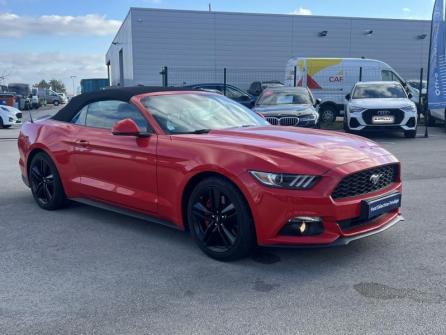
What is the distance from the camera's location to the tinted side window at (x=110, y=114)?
15.8 feet

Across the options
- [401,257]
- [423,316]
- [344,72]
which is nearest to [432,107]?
[344,72]

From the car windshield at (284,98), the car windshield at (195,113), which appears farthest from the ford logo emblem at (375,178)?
the car windshield at (284,98)

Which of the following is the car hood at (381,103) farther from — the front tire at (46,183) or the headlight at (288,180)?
the headlight at (288,180)

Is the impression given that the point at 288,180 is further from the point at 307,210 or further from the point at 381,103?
the point at 381,103

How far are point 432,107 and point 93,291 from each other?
14.6 meters

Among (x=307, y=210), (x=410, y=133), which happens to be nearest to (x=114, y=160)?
(x=307, y=210)

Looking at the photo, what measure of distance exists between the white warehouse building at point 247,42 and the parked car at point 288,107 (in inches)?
662

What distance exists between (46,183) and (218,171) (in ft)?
9.28

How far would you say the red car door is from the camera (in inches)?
180

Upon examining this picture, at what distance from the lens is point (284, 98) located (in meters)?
13.5

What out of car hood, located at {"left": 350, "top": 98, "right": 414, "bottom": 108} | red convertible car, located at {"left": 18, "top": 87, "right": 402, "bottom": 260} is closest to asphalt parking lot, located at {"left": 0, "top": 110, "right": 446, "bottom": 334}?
red convertible car, located at {"left": 18, "top": 87, "right": 402, "bottom": 260}

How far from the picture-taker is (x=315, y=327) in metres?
3.02

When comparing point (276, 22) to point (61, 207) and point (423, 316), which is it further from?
point (423, 316)

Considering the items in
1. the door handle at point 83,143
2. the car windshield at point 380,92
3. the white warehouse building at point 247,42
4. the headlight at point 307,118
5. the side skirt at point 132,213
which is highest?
the white warehouse building at point 247,42
